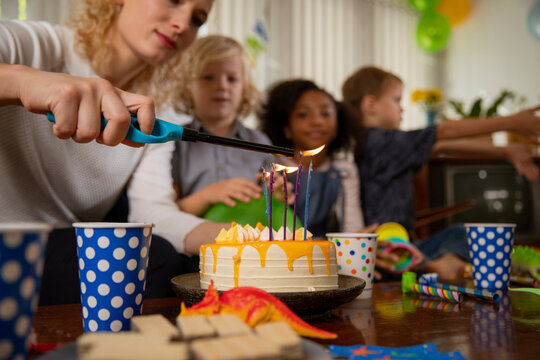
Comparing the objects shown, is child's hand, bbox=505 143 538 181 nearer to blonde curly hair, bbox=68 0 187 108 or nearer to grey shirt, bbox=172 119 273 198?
grey shirt, bbox=172 119 273 198

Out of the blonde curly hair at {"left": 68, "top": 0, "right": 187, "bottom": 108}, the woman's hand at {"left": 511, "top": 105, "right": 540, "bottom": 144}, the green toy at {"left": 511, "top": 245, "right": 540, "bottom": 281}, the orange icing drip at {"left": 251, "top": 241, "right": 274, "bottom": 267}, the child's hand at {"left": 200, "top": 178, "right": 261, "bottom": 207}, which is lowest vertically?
the green toy at {"left": 511, "top": 245, "right": 540, "bottom": 281}

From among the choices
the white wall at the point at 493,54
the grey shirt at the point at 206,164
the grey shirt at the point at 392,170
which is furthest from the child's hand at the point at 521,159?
the white wall at the point at 493,54

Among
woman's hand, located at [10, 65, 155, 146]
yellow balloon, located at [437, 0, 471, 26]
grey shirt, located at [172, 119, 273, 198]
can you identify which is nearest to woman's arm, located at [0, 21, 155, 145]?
woman's hand, located at [10, 65, 155, 146]

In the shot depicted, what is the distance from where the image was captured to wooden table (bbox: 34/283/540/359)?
0.51 metres

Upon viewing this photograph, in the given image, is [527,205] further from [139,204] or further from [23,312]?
[23,312]

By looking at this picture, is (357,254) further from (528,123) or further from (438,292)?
(528,123)

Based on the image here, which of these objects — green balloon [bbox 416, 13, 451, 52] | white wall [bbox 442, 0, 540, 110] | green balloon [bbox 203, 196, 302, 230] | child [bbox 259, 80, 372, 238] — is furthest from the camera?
green balloon [bbox 416, 13, 451, 52]

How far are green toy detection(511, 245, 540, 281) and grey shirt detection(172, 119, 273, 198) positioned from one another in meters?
0.92

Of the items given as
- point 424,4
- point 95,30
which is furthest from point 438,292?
point 424,4

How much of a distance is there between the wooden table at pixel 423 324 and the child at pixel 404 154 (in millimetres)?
1033

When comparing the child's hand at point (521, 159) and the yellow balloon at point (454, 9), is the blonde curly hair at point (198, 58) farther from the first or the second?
the yellow balloon at point (454, 9)

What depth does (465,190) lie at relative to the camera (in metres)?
2.87

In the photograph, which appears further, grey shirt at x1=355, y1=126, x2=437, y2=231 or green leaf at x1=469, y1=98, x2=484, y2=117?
green leaf at x1=469, y1=98, x2=484, y2=117

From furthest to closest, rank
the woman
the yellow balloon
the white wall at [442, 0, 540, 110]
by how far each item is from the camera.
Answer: the yellow balloon, the white wall at [442, 0, 540, 110], the woman
